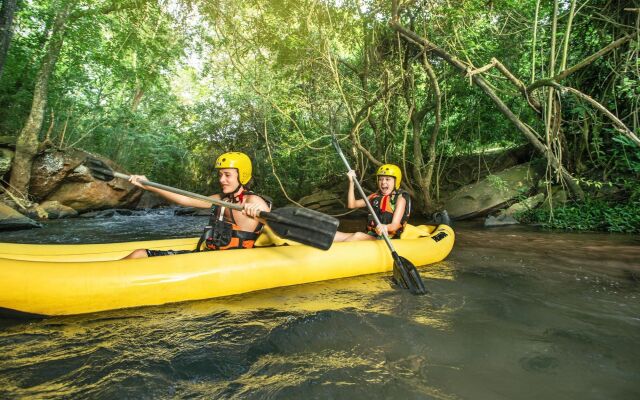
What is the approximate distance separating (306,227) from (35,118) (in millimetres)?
9773

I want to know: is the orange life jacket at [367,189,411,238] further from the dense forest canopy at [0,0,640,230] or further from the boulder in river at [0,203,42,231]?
the boulder in river at [0,203,42,231]

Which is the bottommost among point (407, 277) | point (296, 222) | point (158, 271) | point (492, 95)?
point (407, 277)

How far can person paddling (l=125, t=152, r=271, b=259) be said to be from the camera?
3229mm

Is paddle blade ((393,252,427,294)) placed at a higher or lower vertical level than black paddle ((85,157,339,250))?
lower

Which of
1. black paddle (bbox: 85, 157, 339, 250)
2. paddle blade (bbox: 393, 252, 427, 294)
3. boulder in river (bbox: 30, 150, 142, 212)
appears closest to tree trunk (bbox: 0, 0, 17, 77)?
boulder in river (bbox: 30, 150, 142, 212)

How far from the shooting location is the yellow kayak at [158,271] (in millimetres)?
2246

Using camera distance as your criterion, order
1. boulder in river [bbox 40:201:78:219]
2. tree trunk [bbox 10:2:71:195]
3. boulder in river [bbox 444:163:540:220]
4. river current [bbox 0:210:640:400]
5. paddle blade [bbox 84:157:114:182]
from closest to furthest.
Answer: river current [bbox 0:210:640:400] < paddle blade [bbox 84:157:114:182] < boulder in river [bbox 444:163:540:220] < tree trunk [bbox 10:2:71:195] < boulder in river [bbox 40:201:78:219]

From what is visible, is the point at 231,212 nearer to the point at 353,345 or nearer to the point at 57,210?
the point at 353,345

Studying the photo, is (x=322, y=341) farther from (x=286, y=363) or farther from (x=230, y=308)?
(x=230, y=308)

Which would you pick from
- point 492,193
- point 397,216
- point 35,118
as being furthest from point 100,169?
point 35,118

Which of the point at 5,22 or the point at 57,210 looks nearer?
the point at 5,22

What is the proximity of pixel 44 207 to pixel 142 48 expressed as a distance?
5055mm

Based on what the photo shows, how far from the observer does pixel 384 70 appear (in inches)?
303

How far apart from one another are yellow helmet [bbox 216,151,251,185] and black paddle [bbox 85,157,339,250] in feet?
1.23
